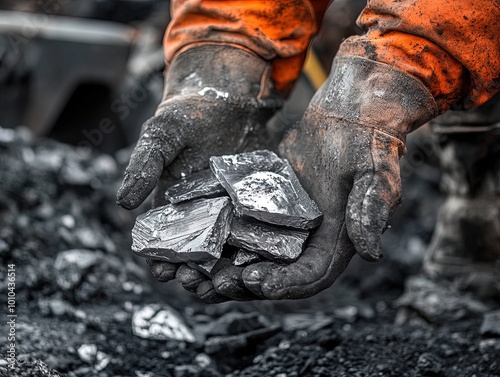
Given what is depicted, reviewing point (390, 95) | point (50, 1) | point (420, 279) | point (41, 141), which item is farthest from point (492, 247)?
point (50, 1)

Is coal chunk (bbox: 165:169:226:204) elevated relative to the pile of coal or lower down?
elevated

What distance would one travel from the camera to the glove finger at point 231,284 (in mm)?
1836

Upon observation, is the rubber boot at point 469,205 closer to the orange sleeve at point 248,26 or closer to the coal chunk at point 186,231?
the orange sleeve at point 248,26

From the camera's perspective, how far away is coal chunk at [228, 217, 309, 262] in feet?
6.01

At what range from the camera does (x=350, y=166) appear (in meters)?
1.82

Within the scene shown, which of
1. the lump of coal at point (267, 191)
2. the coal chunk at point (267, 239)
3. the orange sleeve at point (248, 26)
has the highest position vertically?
the orange sleeve at point (248, 26)

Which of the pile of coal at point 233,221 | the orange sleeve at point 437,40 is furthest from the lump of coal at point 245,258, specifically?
the orange sleeve at point 437,40

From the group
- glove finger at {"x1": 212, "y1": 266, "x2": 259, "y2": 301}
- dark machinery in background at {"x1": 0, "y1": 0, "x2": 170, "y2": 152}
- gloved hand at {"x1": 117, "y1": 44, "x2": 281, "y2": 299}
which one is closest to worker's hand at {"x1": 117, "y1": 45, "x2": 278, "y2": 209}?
gloved hand at {"x1": 117, "y1": 44, "x2": 281, "y2": 299}

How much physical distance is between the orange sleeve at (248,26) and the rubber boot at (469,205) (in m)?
1.03

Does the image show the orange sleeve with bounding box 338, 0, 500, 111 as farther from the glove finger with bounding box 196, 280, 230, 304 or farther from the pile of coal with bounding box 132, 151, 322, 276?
the glove finger with bounding box 196, 280, 230, 304

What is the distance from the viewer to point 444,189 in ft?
11.4

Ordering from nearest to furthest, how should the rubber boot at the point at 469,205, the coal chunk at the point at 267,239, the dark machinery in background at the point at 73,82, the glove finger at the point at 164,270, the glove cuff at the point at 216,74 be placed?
the coal chunk at the point at 267,239
the glove finger at the point at 164,270
the glove cuff at the point at 216,74
the rubber boot at the point at 469,205
the dark machinery in background at the point at 73,82

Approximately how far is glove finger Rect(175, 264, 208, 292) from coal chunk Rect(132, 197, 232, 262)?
4 centimetres

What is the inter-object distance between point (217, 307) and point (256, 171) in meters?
1.30
